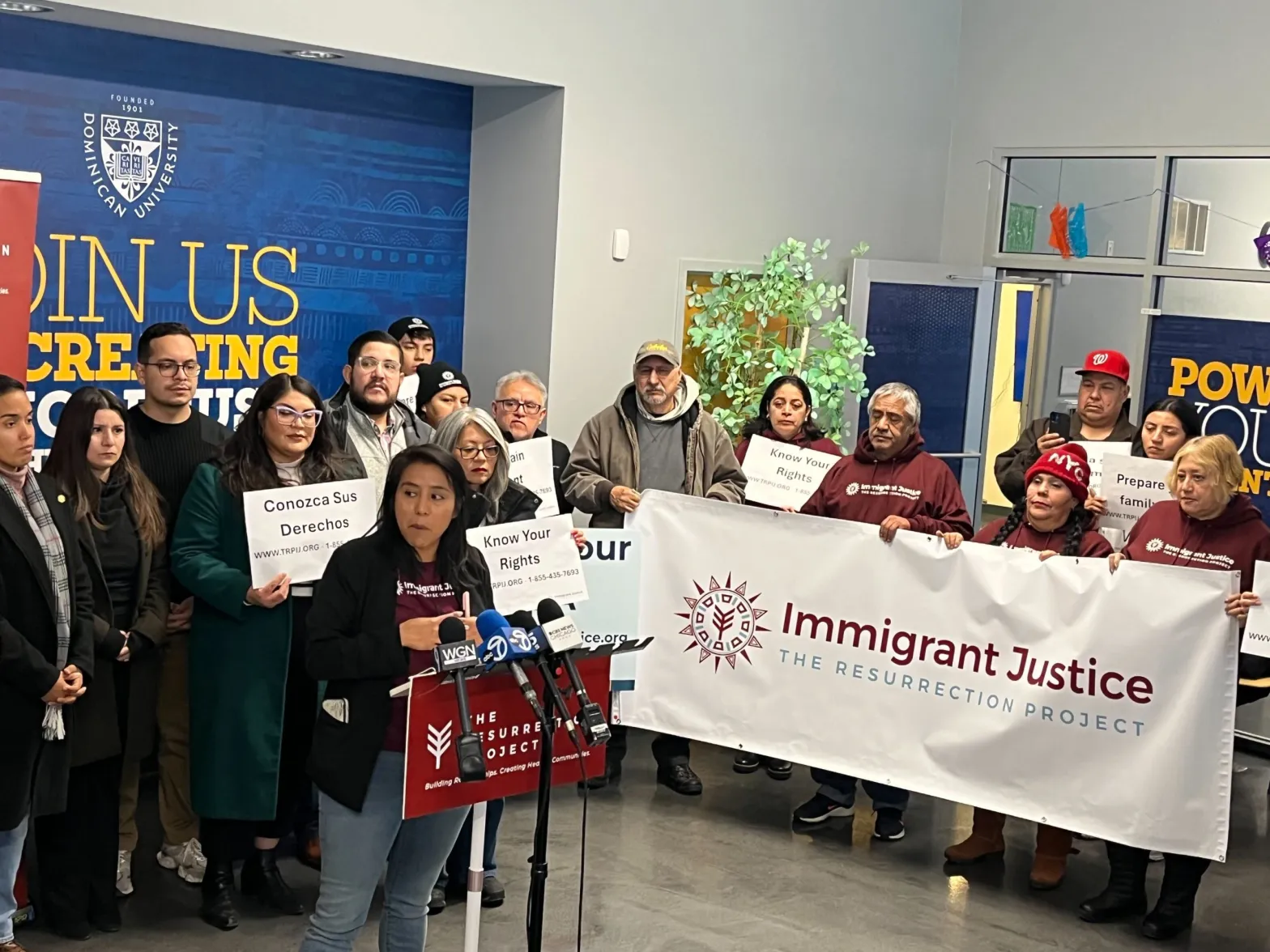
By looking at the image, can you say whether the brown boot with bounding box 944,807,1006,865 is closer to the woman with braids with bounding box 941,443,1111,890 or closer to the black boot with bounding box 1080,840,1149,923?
the woman with braids with bounding box 941,443,1111,890

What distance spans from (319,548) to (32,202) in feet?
4.47

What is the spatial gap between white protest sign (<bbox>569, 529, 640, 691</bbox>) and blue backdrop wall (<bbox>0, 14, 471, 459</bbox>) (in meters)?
2.00

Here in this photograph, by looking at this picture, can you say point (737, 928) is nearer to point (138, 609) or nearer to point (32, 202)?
point (138, 609)

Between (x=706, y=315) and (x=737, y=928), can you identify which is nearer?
(x=737, y=928)

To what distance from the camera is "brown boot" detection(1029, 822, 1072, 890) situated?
17.5 feet

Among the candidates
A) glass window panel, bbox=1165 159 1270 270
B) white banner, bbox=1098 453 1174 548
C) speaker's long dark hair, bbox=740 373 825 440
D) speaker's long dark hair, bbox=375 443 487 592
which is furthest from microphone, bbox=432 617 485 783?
glass window panel, bbox=1165 159 1270 270

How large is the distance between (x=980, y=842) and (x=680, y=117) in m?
4.04

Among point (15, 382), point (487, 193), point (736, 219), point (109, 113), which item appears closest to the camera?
point (15, 382)

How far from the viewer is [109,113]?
20.0 ft

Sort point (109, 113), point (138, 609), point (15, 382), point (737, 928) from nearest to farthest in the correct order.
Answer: point (15, 382), point (138, 609), point (737, 928), point (109, 113)

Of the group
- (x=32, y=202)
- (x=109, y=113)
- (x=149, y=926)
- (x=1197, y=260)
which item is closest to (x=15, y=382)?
(x=32, y=202)

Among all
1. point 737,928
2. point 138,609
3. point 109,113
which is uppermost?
point 109,113

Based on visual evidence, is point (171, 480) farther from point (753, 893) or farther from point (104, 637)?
point (753, 893)

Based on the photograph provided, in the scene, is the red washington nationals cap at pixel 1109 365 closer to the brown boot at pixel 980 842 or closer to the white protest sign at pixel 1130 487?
the white protest sign at pixel 1130 487
